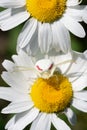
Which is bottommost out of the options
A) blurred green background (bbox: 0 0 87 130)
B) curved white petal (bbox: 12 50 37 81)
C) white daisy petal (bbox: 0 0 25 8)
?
blurred green background (bbox: 0 0 87 130)

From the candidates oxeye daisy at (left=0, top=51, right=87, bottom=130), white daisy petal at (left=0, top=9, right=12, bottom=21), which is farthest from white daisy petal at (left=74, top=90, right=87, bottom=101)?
white daisy petal at (left=0, top=9, right=12, bottom=21)

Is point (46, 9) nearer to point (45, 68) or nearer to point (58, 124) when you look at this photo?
point (45, 68)

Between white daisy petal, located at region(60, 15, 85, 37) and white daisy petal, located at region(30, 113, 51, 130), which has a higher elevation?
white daisy petal, located at region(60, 15, 85, 37)

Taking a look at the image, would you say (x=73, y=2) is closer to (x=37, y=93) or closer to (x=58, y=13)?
(x=58, y=13)

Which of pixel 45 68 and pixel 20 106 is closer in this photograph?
pixel 45 68

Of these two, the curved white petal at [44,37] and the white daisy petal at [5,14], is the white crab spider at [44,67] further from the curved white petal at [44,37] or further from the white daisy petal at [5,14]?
the white daisy petal at [5,14]

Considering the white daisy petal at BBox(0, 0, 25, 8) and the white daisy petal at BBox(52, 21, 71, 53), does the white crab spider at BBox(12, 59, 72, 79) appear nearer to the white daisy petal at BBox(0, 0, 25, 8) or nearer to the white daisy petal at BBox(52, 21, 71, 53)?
the white daisy petal at BBox(52, 21, 71, 53)

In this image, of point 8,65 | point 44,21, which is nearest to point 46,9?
point 44,21
